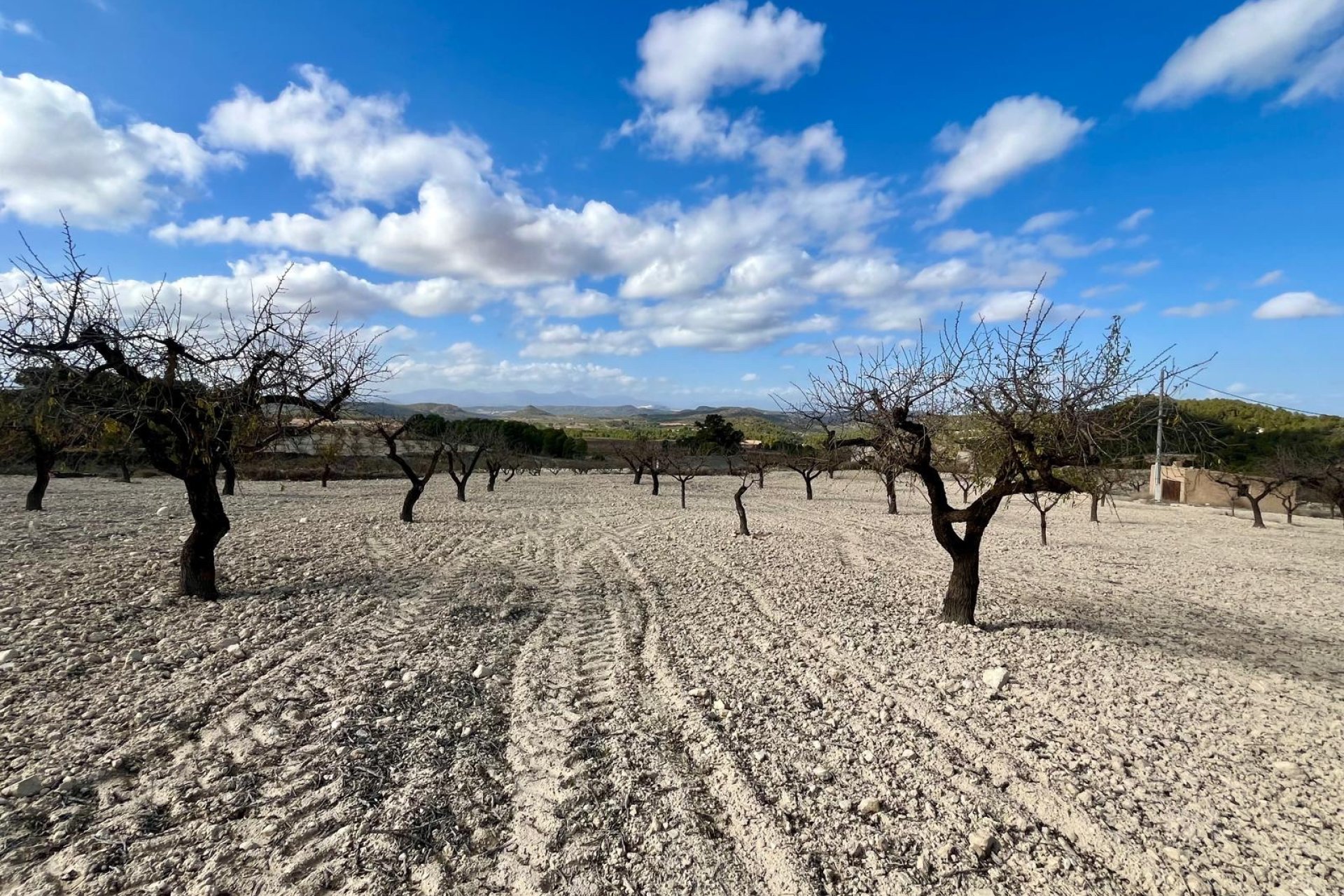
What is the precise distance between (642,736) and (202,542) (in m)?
6.69

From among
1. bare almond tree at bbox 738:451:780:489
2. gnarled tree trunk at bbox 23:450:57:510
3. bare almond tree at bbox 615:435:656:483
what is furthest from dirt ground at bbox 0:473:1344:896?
bare almond tree at bbox 615:435:656:483

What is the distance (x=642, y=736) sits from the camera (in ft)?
14.8

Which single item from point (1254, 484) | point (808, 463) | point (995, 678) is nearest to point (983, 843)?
point (995, 678)

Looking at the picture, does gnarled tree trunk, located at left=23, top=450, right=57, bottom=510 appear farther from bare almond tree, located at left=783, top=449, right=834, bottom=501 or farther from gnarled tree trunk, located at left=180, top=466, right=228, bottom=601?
bare almond tree, located at left=783, top=449, right=834, bottom=501

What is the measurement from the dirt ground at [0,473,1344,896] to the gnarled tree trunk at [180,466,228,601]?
304 mm

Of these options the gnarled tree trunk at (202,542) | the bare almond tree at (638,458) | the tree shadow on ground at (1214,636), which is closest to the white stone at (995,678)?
the tree shadow on ground at (1214,636)

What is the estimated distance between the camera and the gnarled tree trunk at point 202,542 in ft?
24.5

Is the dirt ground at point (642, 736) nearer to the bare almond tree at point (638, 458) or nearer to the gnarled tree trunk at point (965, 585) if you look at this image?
the gnarled tree trunk at point (965, 585)

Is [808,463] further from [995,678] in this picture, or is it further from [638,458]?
[995,678]

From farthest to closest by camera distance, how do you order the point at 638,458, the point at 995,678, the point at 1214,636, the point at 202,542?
the point at 638,458 → the point at 1214,636 → the point at 202,542 → the point at 995,678

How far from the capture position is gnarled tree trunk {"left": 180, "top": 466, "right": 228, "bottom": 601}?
748cm

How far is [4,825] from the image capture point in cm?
318

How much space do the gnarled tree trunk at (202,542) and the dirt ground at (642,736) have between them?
0.30 meters

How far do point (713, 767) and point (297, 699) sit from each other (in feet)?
11.6
